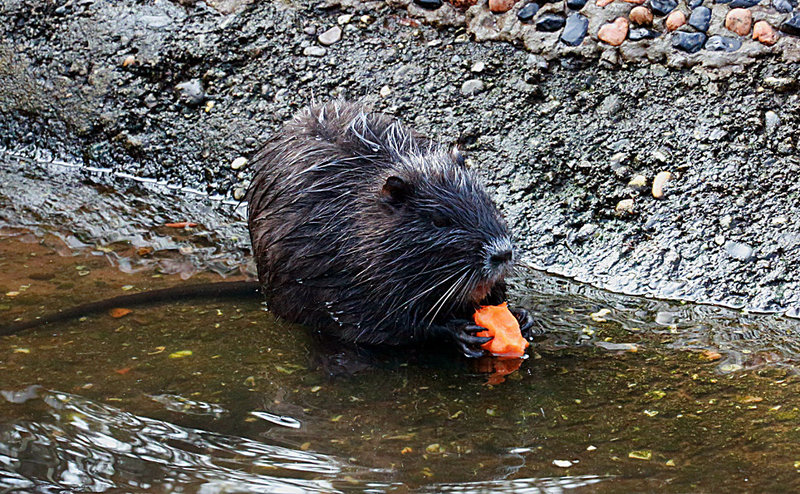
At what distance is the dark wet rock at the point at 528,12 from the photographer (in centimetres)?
617

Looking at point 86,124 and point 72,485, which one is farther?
point 86,124

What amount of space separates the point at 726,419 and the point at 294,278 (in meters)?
2.11

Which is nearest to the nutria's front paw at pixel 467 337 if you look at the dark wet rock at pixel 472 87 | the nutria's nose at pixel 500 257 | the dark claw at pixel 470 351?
the dark claw at pixel 470 351

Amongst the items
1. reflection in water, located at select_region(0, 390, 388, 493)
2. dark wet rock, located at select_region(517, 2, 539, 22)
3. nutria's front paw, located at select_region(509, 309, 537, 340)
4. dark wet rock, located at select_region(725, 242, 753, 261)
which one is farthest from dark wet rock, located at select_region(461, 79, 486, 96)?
reflection in water, located at select_region(0, 390, 388, 493)

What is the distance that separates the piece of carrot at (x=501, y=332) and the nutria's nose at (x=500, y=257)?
316 millimetres

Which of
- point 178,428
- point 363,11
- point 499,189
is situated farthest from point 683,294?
point 363,11

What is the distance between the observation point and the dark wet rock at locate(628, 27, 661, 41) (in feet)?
19.1

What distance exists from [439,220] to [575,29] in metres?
2.41

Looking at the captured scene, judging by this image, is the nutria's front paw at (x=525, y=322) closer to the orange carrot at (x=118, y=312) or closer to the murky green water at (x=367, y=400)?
the murky green water at (x=367, y=400)

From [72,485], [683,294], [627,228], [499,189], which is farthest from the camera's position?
[499,189]

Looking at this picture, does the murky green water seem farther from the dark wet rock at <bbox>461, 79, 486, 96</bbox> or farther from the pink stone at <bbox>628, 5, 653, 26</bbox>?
the pink stone at <bbox>628, 5, 653, 26</bbox>

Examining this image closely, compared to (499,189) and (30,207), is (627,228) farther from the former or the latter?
(30,207)

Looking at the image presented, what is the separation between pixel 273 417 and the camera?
371 cm

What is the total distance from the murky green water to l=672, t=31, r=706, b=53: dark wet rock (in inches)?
69.8
